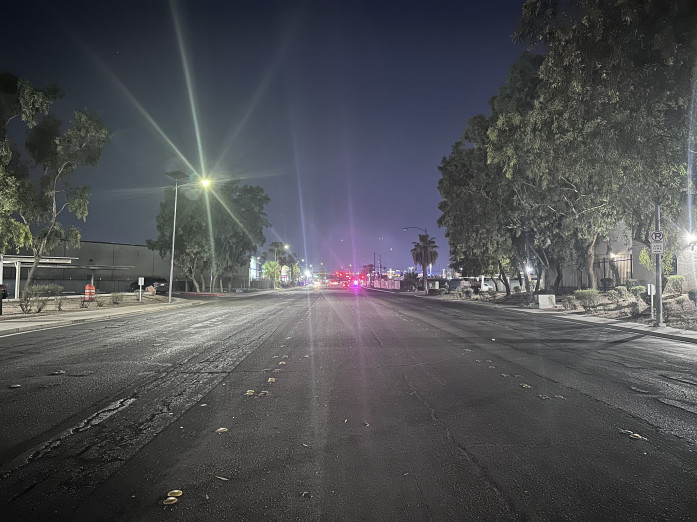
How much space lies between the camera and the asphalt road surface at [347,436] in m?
3.67

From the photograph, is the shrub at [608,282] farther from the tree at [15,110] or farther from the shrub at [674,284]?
the tree at [15,110]

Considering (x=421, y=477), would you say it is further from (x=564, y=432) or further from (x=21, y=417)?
(x=21, y=417)

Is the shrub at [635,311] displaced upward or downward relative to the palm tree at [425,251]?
downward

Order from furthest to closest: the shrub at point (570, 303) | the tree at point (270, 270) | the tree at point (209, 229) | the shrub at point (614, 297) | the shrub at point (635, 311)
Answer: the tree at point (270, 270) < the tree at point (209, 229) < the shrub at point (570, 303) < the shrub at point (614, 297) < the shrub at point (635, 311)

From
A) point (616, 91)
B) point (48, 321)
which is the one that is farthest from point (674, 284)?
point (48, 321)

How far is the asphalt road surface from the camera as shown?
3670 millimetres

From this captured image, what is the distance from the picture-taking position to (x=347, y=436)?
17.1ft

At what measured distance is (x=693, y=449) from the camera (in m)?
4.85

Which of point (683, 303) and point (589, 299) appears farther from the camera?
point (589, 299)

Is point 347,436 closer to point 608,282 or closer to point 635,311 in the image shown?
point 635,311

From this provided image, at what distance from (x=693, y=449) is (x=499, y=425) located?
1937mm

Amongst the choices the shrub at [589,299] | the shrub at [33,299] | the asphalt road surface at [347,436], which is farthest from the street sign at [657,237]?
the shrub at [33,299]

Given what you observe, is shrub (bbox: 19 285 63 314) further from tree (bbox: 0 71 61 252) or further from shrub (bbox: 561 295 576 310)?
shrub (bbox: 561 295 576 310)

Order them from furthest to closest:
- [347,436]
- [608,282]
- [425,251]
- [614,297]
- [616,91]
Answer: [425,251]
[608,282]
[614,297]
[616,91]
[347,436]
